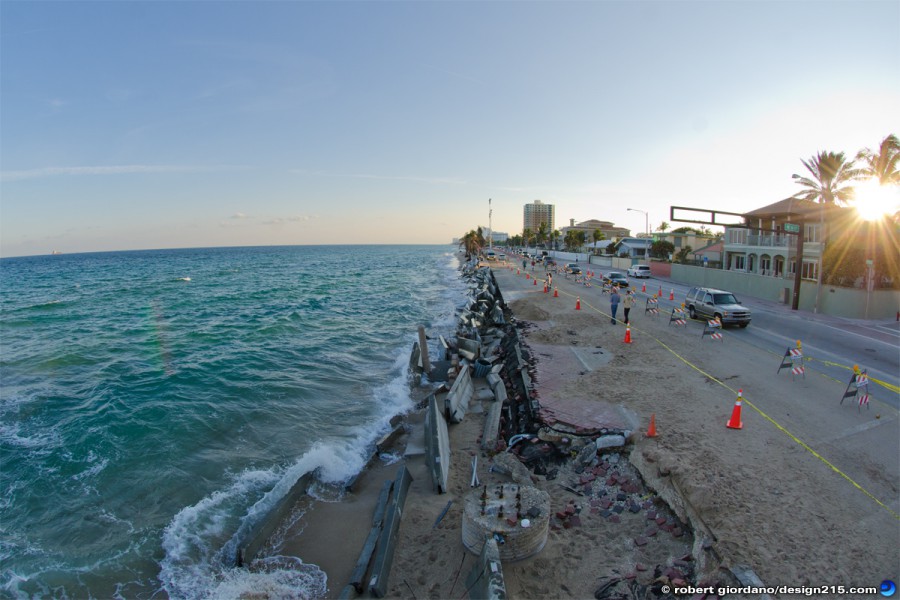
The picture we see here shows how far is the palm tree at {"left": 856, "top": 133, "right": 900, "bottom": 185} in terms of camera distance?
33.5 m

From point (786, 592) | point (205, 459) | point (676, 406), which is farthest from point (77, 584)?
point (676, 406)

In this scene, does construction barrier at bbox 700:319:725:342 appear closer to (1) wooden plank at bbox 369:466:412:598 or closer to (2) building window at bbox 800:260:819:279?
(1) wooden plank at bbox 369:466:412:598

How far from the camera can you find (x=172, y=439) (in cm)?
1362

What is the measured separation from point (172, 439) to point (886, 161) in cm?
4829

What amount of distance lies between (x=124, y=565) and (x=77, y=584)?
0.69 m

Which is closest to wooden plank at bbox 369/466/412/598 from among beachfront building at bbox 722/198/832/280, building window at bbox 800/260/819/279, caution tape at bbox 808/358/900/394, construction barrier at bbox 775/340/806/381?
construction barrier at bbox 775/340/806/381

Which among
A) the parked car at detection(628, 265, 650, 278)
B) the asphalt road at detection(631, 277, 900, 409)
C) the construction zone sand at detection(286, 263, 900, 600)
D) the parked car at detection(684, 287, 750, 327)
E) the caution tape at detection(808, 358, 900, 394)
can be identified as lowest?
the construction zone sand at detection(286, 263, 900, 600)

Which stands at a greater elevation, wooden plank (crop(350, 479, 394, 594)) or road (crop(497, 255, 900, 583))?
road (crop(497, 255, 900, 583))

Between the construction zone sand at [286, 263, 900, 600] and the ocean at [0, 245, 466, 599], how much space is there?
196cm

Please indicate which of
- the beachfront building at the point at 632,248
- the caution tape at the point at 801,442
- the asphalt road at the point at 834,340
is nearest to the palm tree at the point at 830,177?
the asphalt road at the point at 834,340

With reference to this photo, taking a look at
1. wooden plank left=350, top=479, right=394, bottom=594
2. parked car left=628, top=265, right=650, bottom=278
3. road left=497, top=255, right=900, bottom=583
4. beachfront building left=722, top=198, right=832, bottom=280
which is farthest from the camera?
parked car left=628, top=265, right=650, bottom=278

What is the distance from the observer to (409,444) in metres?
12.3

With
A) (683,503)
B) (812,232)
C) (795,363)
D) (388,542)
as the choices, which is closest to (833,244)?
(812,232)

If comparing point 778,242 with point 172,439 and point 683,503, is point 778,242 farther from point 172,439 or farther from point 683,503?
point 172,439
